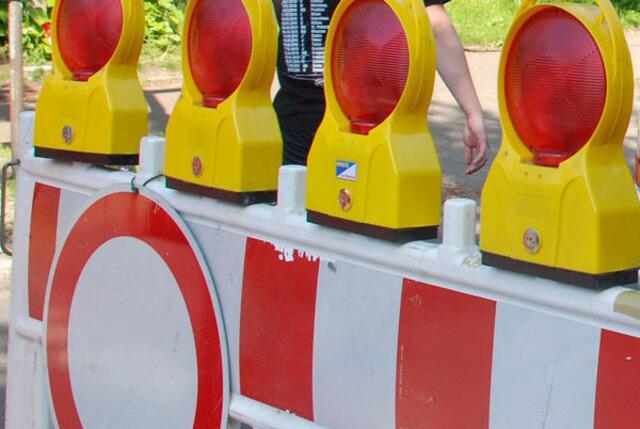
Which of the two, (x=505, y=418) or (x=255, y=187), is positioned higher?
(x=255, y=187)

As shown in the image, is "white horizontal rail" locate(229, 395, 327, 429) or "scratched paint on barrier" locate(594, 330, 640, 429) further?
"white horizontal rail" locate(229, 395, 327, 429)

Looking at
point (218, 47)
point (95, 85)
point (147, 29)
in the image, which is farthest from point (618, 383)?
point (147, 29)

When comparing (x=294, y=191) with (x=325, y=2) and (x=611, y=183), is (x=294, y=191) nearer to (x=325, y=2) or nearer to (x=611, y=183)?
(x=611, y=183)

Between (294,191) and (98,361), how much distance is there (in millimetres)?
636

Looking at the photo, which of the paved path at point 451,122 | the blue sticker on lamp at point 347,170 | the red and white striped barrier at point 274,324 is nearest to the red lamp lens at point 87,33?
the red and white striped barrier at point 274,324

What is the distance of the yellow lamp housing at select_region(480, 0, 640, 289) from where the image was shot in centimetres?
169

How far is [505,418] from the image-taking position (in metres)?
1.82

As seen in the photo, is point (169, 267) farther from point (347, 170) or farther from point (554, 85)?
point (554, 85)

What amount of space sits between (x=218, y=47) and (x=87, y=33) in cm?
42

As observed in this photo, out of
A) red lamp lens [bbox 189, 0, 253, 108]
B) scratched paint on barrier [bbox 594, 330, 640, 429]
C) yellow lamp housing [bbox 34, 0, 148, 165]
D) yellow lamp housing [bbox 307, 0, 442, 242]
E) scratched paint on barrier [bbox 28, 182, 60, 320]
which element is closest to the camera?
scratched paint on barrier [bbox 594, 330, 640, 429]

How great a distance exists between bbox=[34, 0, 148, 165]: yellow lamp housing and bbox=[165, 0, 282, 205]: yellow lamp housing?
A: 197mm

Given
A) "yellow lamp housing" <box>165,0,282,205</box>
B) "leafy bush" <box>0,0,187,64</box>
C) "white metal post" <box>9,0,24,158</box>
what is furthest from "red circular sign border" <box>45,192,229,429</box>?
"leafy bush" <box>0,0,187,64</box>

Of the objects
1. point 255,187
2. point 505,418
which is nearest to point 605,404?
point 505,418

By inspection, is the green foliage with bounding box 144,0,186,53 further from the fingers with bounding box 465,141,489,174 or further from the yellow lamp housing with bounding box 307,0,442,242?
the yellow lamp housing with bounding box 307,0,442,242
